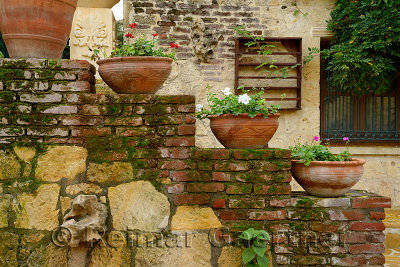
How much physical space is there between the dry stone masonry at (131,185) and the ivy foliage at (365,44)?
9.12 feet

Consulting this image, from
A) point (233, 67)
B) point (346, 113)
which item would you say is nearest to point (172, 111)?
point (233, 67)

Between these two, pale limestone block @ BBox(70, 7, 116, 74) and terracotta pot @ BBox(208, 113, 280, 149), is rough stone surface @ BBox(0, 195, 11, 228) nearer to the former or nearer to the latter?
terracotta pot @ BBox(208, 113, 280, 149)

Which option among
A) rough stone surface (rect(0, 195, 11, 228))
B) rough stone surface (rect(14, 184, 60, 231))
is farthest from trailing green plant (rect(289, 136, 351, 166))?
rough stone surface (rect(0, 195, 11, 228))

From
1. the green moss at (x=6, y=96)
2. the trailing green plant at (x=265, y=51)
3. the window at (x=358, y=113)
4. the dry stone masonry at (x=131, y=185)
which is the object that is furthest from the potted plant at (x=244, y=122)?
the window at (x=358, y=113)

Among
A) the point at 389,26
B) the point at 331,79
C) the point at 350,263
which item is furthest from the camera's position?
the point at 331,79

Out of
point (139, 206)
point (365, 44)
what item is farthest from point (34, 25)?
point (365, 44)

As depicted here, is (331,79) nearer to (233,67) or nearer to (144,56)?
(233,67)

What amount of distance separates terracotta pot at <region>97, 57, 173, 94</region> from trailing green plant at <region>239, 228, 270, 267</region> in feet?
3.65

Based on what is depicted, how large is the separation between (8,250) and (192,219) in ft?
3.69

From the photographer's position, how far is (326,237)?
2.31 meters

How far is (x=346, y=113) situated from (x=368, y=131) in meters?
0.39

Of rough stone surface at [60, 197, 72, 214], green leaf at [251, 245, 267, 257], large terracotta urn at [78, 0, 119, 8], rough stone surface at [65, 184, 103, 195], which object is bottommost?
green leaf at [251, 245, 267, 257]

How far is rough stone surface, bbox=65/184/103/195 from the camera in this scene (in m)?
2.18

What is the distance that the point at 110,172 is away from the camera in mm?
2201
